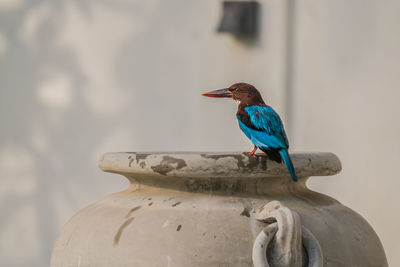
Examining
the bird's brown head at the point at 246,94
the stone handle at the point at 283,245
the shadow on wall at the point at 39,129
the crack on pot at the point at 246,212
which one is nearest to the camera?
the stone handle at the point at 283,245

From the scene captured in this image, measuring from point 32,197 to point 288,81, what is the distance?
2213mm

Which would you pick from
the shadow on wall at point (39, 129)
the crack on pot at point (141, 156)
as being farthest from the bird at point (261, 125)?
the shadow on wall at point (39, 129)

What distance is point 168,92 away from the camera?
15.0ft

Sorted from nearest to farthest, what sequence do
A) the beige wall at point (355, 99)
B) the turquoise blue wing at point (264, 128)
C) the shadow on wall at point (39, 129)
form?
the turquoise blue wing at point (264, 128) < the beige wall at point (355, 99) < the shadow on wall at point (39, 129)

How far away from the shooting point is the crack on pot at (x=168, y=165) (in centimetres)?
203

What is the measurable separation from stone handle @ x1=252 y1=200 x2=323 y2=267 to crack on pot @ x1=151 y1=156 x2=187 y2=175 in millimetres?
280

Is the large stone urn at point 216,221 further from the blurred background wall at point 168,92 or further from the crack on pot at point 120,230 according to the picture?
the blurred background wall at point 168,92

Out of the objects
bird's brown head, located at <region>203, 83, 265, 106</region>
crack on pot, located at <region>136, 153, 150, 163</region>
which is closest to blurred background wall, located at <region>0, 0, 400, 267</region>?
bird's brown head, located at <region>203, 83, 265, 106</region>

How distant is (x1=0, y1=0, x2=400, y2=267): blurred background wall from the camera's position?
3.64m

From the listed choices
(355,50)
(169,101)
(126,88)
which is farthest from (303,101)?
(126,88)

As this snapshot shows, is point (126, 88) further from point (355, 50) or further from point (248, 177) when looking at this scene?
point (248, 177)

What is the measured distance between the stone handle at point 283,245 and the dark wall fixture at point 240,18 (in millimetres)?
2309

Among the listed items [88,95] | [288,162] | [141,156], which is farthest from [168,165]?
[88,95]

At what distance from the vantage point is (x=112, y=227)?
6.73 feet
